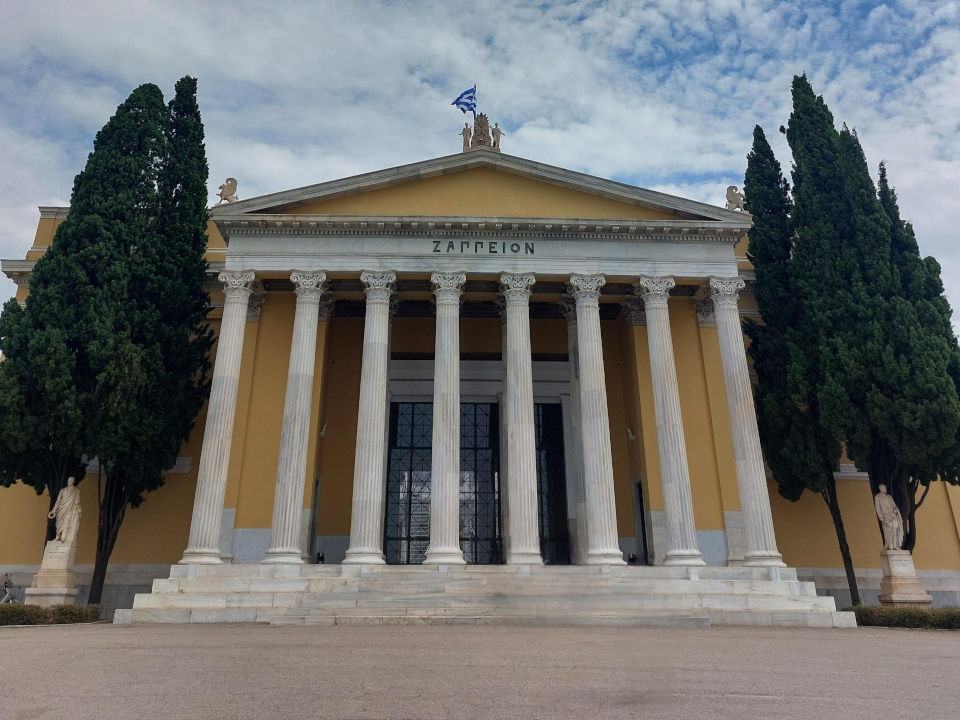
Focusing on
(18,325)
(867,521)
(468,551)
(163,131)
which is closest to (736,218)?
(867,521)

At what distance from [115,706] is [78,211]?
17.1m

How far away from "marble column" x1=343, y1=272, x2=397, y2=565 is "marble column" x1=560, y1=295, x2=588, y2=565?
5972 millimetres

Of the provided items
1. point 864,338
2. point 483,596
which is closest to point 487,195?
point 864,338

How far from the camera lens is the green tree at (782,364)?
19.1 m

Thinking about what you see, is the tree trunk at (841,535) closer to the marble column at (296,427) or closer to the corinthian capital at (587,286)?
the corinthian capital at (587,286)

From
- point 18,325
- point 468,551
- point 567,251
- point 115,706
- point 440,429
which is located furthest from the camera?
point 468,551

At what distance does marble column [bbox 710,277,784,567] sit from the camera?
17.4 m

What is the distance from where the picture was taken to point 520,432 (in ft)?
58.9

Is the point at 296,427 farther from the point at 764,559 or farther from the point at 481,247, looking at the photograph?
the point at 764,559

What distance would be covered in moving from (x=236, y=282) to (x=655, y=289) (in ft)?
42.5

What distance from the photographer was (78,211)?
18406 millimetres

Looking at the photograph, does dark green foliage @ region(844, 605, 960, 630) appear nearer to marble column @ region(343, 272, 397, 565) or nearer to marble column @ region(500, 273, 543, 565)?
marble column @ region(500, 273, 543, 565)

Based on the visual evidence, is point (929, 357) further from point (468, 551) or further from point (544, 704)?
point (544, 704)

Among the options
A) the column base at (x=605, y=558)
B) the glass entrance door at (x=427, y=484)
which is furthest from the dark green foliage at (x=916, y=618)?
the glass entrance door at (x=427, y=484)
